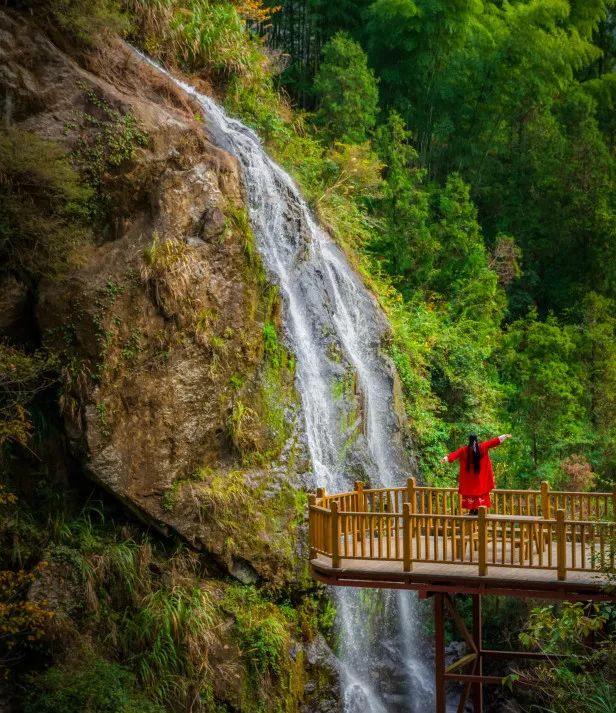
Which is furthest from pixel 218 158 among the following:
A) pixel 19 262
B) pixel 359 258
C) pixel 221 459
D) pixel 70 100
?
pixel 359 258

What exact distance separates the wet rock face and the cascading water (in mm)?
1454

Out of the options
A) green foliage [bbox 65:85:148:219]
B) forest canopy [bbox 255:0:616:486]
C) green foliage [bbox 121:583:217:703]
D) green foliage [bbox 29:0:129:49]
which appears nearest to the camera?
green foliage [bbox 121:583:217:703]

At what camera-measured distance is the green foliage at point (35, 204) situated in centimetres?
1312

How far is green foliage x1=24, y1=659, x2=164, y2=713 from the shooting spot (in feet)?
37.7

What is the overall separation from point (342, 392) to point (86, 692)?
24.2 feet

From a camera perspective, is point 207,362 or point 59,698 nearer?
point 59,698

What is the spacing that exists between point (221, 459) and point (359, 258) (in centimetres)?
832

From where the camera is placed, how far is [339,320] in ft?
59.8

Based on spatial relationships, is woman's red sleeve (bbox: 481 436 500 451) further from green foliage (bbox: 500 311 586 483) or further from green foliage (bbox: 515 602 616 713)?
green foliage (bbox: 500 311 586 483)

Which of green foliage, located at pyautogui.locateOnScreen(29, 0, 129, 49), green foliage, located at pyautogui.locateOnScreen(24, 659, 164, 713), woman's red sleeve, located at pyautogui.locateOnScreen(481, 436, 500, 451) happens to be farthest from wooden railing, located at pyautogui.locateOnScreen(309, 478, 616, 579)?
green foliage, located at pyautogui.locateOnScreen(29, 0, 129, 49)

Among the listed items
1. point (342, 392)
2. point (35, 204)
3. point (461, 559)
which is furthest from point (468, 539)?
point (35, 204)

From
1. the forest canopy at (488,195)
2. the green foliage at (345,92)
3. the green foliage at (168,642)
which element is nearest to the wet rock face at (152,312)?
the green foliage at (168,642)

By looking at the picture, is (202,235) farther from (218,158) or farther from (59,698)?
(59,698)

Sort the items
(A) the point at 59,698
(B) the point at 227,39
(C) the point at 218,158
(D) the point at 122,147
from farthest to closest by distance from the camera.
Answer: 1. (B) the point at 227,39
2. (C) the point at 218,158
3. (D) the point at 122,147
4. (A) the point at 59,698
